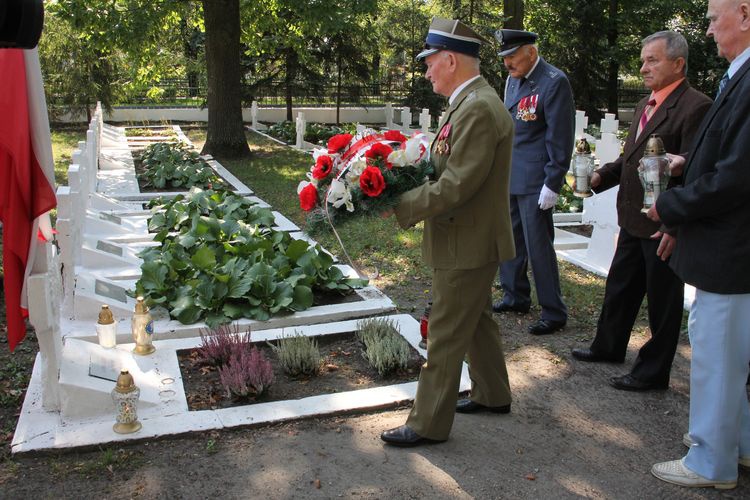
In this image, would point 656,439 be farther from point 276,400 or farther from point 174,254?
point 174,254

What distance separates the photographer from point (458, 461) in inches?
144

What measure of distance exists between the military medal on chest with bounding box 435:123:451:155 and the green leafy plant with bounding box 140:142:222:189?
8336 millimetres

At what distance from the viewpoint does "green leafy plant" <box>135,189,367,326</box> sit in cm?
547

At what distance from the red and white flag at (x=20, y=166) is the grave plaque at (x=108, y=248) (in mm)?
3234

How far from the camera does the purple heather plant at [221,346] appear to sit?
15.3 ft

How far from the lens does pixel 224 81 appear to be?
15305 mm

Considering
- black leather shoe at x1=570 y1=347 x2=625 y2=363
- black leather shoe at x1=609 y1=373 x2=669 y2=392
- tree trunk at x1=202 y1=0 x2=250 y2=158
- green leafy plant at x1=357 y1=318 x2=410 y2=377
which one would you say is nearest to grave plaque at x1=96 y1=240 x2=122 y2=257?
green leafy plant at x1=357 y1=318 x2=410 y2=377

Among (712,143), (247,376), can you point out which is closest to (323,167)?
(247,376)

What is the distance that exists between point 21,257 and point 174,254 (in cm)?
254

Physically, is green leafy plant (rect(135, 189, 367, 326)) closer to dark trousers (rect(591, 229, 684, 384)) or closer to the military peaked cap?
dark trousers (rect(591, 229, 684, 384))

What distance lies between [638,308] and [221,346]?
2742 millimetres

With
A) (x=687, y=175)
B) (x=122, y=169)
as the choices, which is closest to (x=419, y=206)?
(x=687, y=175)

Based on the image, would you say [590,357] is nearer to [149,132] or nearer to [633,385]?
[633,385]

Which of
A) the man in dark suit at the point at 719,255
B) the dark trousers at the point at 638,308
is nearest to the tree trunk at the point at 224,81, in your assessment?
the dark trousers at the point at 638,308
